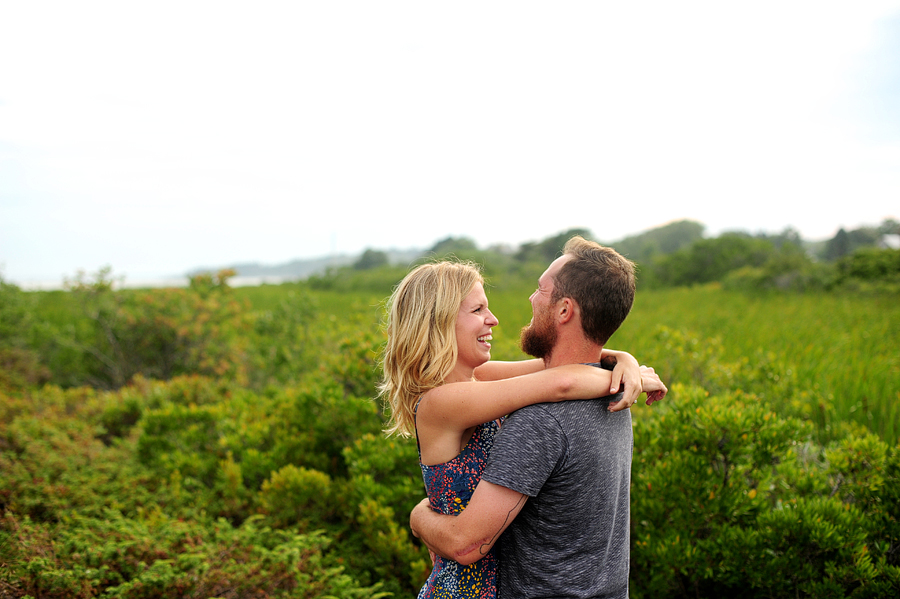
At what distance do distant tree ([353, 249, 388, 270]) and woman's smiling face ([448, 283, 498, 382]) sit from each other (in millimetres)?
69096

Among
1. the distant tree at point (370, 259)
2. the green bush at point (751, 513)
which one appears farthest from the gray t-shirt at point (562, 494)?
the distant tree at point (370, 259)

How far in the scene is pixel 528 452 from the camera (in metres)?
1.50

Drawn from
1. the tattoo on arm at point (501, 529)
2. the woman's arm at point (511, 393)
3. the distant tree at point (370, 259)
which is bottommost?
the tattoo on arm at point (501, 529)

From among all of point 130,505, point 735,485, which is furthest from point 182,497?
point 735,485

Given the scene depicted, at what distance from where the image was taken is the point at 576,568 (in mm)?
1603

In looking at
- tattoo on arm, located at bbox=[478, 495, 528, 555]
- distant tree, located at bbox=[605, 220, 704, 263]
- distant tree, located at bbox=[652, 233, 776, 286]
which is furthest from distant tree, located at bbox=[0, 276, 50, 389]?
distant tree, located at bbox=[605, 220, 704, 263]

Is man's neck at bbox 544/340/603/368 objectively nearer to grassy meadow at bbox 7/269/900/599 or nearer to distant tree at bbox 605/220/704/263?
grassy meadow at bbox 7/269/900/599

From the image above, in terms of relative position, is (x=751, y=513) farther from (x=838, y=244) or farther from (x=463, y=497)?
(x=838, y=244)

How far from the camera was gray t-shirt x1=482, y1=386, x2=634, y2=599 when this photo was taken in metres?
1.51

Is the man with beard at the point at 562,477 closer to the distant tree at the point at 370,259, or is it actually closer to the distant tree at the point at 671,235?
the distant tree at the point at 370,259

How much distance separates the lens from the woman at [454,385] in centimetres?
156

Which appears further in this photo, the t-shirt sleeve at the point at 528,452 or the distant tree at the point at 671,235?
the distant tree at the point at 671,235

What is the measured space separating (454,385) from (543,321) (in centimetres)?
38

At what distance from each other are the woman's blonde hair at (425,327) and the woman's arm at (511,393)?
0.11 meters
